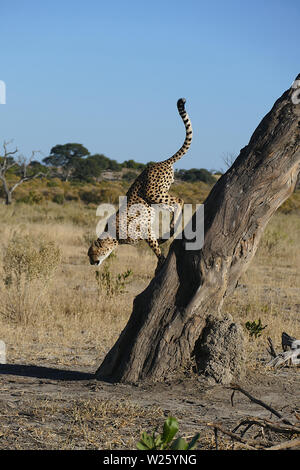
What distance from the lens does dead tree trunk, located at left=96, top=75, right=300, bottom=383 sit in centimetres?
523

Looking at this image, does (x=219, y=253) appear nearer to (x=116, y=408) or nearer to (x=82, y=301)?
(x=116, y=408)

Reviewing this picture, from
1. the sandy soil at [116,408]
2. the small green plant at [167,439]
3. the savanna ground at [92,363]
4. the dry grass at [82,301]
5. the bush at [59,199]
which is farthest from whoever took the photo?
the bush at [59,199]

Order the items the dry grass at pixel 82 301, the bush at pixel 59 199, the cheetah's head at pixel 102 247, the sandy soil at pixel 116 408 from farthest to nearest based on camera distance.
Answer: the bush at pixel 59 199
the cheetah's head at pixel 102 247
the dry grass at pixel 82 301
the sandy soil at pixel 116 408

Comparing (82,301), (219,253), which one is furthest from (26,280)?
(219,253)

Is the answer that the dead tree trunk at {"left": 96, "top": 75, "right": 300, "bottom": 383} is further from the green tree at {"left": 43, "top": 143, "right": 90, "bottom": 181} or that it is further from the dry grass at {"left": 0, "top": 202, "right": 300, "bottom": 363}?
the green tree at {"left": 43, "top": 143, "right": 90, "bottom": 181}

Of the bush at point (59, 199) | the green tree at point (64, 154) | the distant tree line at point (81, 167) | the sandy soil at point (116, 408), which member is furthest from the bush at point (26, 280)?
the green tree at point (64, 154)

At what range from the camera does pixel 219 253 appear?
5316 millimetres

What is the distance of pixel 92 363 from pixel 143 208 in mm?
2290

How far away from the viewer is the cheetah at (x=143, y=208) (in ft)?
26.5

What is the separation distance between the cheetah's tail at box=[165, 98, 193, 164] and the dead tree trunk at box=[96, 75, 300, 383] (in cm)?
225

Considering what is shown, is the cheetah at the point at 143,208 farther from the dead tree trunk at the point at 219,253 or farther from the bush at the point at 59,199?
the bush at the point at 59,199
